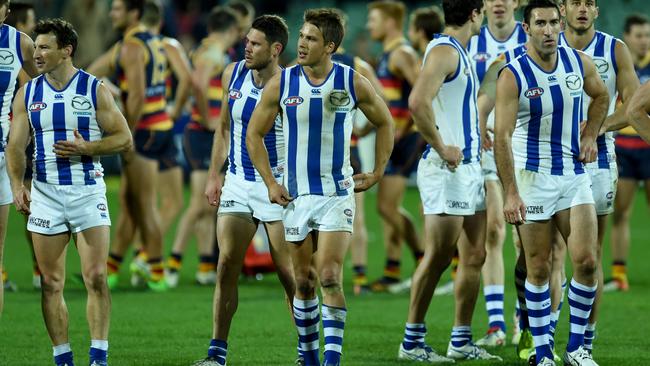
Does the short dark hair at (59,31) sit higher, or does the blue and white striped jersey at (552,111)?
the short dark hair at (59,31)

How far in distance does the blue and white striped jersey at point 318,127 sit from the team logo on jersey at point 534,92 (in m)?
1.06

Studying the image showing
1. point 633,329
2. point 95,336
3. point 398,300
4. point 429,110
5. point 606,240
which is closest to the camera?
point 95,336

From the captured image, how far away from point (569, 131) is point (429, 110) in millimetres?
919

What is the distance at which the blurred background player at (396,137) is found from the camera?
11.9 meters

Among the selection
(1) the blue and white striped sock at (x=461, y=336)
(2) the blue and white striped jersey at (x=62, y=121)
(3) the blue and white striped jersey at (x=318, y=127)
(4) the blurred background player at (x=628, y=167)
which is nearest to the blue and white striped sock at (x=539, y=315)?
(1) the blue and white striped sock at (x=461, y=336)

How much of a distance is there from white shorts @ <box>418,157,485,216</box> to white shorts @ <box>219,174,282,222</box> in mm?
1031

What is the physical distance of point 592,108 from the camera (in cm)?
763

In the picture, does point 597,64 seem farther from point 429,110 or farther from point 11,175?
point 11,175

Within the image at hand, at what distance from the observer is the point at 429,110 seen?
7.85 metres

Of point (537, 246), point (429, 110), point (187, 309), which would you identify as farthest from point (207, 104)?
point (537, 246)

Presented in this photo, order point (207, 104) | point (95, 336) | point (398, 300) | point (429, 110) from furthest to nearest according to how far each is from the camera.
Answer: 1. point (207, 104)
2. point (398, 300)
3. point (429, 110)
4. point (95, 336)

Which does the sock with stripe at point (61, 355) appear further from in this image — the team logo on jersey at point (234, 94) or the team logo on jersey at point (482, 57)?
the team logo on jersey at point (482, 57)

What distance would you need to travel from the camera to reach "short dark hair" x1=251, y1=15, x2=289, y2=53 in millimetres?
7573

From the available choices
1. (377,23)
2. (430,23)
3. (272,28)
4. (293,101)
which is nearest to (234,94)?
(272,28)
